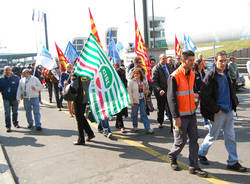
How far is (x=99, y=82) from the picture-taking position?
5.23m

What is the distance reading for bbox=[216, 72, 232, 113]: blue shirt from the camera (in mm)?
4043

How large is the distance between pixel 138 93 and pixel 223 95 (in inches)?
111

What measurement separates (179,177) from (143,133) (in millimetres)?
2751

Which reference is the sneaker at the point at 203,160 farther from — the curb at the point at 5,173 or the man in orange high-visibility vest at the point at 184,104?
the curb at the point at 5,173

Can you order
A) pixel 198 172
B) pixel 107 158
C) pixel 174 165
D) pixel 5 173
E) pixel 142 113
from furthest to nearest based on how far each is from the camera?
pixel 142 113, pixel 107 158, pixel 5 173, pixel 174 165, pixel 198 172

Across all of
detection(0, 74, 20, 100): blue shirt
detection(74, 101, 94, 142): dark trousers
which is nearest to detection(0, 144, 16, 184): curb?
detection(74, 101, 94, 142): dark trousers

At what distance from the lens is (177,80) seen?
3988 mm

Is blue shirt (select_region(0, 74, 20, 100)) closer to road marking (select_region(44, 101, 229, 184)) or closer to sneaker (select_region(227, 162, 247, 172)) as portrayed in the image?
road marking (select_region(44, 101, 229, 184))

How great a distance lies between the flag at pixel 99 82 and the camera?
514 cm

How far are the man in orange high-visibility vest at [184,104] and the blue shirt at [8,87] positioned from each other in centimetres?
547

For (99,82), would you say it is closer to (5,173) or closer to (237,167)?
(5,173)

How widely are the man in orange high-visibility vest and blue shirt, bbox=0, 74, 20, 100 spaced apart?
5.47 meters

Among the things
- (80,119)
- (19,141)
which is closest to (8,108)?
(19,141)

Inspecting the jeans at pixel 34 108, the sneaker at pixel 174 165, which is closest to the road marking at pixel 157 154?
the sneaker at pixel 174 165
